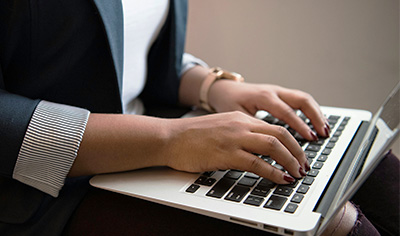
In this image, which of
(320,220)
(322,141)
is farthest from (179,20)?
(320,220)

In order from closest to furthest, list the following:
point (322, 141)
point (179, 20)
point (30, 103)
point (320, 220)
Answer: point (320, 220), point (30, 103), point (322, 141), point (179, 20)

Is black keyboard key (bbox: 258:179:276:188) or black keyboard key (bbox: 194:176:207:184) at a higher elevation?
black keyboard key (bbox: 258:179:276:188)

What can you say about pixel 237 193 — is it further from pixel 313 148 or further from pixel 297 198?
pixel 313 148

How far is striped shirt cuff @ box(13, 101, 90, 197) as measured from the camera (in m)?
0.58

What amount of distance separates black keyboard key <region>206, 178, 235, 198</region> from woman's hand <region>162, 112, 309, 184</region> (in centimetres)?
2

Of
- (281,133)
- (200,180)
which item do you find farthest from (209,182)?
(281,133)

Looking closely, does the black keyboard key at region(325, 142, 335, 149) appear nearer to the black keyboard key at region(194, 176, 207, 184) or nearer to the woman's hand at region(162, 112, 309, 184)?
the woman's hand at region(162, 112, 309, 184)

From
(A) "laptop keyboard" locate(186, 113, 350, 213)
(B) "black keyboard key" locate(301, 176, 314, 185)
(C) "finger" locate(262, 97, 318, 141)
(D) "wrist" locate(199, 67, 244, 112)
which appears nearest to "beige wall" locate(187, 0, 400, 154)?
(D) "wrist" locate(199, 67, 244, 112)

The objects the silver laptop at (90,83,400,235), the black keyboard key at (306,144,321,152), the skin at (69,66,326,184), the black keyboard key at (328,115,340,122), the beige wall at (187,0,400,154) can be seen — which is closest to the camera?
the silver laptop at (90,83,400,235)

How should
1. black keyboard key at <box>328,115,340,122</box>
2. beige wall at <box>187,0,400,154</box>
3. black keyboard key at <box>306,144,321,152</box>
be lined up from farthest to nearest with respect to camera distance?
beige wall at <box>187,0,400,154</box> → black keyboard key at <box>328,115,340,122</box> → black keyboard key at <box>306,144,321,152</box>

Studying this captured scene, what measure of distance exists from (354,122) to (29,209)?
0.56 m

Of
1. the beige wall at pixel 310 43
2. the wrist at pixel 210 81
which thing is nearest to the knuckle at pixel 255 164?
the wrist at pixel 210 81

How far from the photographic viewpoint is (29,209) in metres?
Result: 0.61

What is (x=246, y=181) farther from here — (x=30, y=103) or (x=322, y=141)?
(x=30, y=103)
